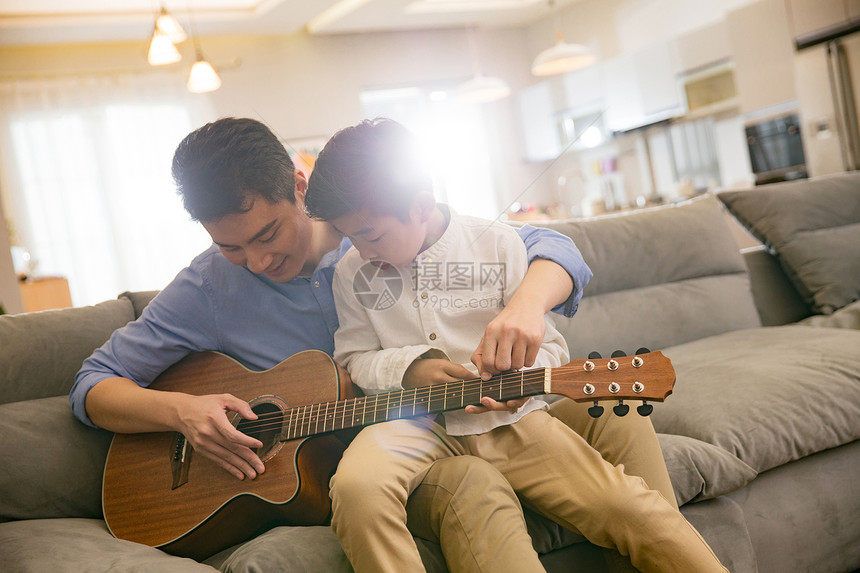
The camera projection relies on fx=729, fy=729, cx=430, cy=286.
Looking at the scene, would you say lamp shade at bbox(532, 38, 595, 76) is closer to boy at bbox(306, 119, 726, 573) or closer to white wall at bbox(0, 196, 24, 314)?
white wall at bbox(0, 196, 24, 314)

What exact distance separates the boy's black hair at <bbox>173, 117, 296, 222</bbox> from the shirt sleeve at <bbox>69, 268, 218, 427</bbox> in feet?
0.74

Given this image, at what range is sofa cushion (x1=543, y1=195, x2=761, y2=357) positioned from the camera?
1.81 m

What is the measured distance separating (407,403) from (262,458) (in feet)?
0.82

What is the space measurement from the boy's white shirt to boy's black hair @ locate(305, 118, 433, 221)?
2.7 inches

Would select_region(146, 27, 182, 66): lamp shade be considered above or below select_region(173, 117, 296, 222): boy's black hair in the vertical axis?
above

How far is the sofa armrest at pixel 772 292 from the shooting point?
6.95 feet

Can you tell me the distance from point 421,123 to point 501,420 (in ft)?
1.33

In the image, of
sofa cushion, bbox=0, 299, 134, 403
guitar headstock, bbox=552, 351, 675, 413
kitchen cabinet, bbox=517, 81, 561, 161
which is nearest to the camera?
guitar headstock, bbox=552, 351, 675, 413

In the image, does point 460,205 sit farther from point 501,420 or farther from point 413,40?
point 413,40

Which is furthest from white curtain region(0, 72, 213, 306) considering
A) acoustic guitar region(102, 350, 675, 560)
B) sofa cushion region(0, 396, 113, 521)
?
acoustic guitar region(102, 350, 675, 560)

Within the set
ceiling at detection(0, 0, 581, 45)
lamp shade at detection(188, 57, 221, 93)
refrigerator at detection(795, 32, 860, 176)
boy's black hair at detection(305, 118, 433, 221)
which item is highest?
ceiling at detection(0, 0, 581, 45)

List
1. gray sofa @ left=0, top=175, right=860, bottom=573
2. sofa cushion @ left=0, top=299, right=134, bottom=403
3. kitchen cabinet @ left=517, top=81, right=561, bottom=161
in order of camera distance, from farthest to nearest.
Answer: kitchen cabinet @ left=517, top=81, right=561, bottom=161 < sofa cushion @ left=0, top=299, right=134, bottom=403 < gray sofa @ left=0, top=175, right=860, bottom=573

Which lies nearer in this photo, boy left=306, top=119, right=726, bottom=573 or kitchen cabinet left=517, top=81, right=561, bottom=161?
boy left=306, top=119, right=726, bottom=573

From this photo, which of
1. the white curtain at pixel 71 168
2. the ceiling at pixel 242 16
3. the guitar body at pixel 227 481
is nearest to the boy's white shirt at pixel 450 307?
the guitar body at pixel 227 481
